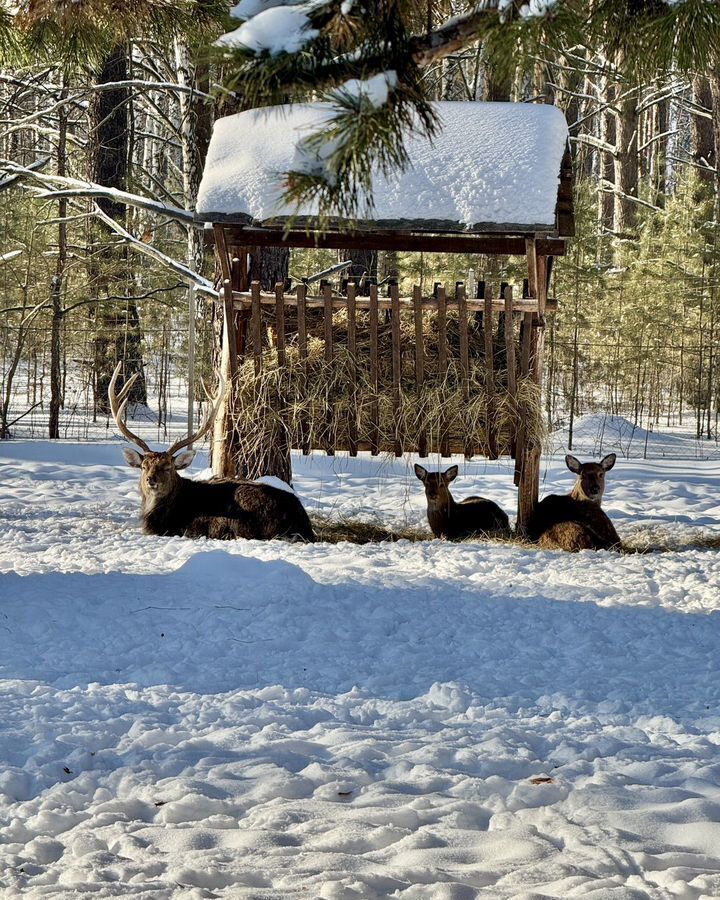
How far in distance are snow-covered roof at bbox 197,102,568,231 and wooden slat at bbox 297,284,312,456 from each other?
817mm

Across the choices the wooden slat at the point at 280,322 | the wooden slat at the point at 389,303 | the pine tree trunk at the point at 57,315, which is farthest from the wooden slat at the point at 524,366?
the pine tree trunk at the point at 57,315

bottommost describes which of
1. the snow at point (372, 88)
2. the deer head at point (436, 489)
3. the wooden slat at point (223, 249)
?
the deer head at point (436, 489)

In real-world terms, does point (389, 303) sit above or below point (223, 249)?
below

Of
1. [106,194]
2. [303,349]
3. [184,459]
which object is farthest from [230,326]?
[106,194]

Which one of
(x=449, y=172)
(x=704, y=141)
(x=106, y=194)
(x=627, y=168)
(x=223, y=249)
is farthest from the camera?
(x=627, y=168)

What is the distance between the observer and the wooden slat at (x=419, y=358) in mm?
10047

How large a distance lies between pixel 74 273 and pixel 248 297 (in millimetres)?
12674

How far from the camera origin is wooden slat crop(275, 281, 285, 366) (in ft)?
33.0

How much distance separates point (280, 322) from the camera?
10.2 meters

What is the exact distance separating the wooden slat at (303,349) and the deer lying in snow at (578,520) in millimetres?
2249

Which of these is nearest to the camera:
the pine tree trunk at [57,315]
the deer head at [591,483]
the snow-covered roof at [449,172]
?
the snow-covered roof at [449,172]

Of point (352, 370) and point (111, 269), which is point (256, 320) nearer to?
point (352, 370)

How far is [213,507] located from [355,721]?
492 cm

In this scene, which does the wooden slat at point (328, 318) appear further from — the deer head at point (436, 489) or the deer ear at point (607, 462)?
the deer ear at point (607, 462)
